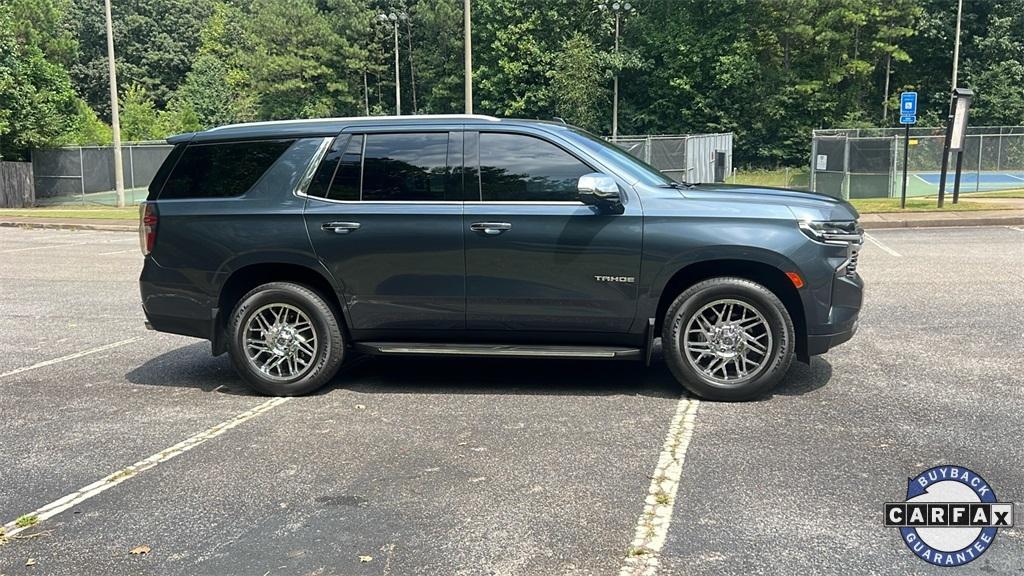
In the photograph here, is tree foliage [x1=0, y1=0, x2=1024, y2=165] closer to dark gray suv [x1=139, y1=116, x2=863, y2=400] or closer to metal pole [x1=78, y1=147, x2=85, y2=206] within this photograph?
metal pole [x1=78, y1=147, x2=85, y2=206]

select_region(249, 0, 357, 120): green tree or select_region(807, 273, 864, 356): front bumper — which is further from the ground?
select_region(249, 0, 357, 120): green tree

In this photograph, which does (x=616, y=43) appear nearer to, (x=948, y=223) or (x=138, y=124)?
(x=138, y=124)

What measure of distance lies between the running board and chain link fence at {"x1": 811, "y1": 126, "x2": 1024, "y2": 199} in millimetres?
21715

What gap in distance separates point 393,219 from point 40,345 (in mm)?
4327

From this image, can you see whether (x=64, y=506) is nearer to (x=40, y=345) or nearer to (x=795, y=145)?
(x=40, y=345)

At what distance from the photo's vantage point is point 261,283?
614 cm

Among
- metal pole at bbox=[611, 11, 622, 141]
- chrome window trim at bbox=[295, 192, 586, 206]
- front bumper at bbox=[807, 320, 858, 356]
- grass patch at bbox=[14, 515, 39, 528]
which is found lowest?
grass patch at bbox=[14, 515, 39, 528]

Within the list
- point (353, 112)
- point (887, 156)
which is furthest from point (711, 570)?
point (353, 112)

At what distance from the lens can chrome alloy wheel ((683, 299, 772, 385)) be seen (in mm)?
5543

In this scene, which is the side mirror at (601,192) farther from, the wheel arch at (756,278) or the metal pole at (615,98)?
the metal pole at (615,98)

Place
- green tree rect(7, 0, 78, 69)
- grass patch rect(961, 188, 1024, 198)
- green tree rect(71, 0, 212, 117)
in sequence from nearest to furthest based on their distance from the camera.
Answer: grass patch rect(961, 188, 1024, 198), green tree rect(7, 0, 78, 69), green tree rect(71, 0, 212, 117)

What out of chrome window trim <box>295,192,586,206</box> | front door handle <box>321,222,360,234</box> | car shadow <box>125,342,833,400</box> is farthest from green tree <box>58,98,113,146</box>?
front door handle <box>321,222,360,234</box>

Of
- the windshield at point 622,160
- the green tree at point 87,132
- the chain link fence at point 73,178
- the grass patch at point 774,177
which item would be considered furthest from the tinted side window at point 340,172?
the grass patch at point 774,177

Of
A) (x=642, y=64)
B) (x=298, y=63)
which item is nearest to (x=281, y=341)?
(x=642, y=64)
